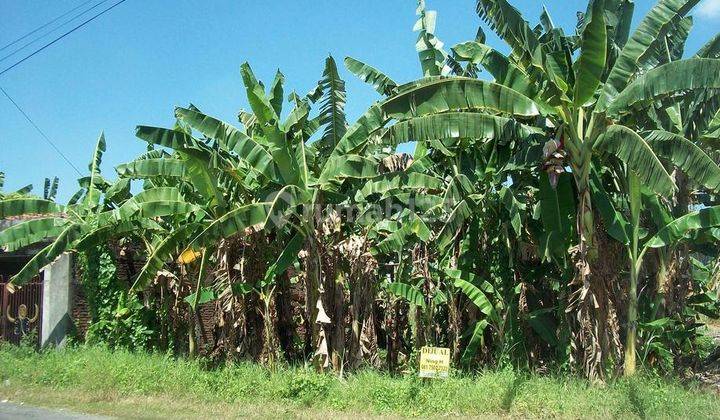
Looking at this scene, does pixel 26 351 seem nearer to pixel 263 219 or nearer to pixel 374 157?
pixel 263 219

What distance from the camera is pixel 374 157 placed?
12.9 meters

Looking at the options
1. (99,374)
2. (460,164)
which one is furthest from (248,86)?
(99,374)

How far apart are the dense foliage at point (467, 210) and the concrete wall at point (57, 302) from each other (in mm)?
858

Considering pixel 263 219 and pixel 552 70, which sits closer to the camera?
pixel 552 70

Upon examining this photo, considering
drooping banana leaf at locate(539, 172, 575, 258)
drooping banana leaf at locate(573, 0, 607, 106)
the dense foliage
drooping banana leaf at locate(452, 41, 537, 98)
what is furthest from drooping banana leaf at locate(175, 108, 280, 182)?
drooping banana leaf at locate(573, 0, 607, 106)

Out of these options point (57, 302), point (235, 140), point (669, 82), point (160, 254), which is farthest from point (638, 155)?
point (57, 302)

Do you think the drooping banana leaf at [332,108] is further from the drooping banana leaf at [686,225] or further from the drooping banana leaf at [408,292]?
the drooping banana leaf at [686,225]

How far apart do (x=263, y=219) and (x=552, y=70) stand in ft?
16.9

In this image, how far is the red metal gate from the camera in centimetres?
1548

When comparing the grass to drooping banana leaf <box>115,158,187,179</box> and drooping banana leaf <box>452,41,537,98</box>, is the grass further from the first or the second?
drooping banana leaf <box>452,41,537,98</box>

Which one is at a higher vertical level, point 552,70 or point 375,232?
point 552,70

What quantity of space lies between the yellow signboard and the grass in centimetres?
29

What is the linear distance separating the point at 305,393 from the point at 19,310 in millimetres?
8812

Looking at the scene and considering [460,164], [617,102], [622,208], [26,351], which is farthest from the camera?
[26,351]
